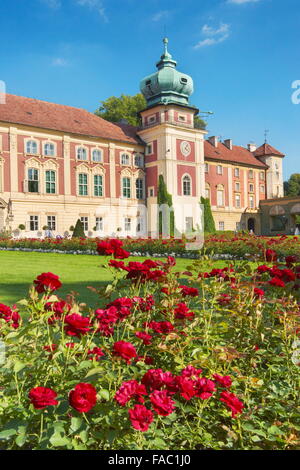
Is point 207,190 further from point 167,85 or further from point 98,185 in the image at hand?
point 98,185

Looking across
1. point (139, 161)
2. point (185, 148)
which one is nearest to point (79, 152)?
point (139, 161)

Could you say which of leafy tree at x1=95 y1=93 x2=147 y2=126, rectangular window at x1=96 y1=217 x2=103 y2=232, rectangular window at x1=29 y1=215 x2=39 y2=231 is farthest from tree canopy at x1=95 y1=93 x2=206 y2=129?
rectangular window at x1=29 y1=215 x2=39 y2=231

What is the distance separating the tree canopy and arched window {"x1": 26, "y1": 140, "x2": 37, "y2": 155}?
48.1 ft

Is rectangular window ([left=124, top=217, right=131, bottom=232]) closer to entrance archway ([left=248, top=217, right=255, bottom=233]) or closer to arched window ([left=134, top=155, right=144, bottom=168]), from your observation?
arched window ([left=134, top=155, right=144, bottom=168])

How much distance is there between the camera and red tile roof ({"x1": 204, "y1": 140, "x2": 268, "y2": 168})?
134 ft

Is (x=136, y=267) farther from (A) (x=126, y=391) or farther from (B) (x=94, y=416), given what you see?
(A) (x=126, y=391)

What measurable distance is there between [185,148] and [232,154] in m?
9.90

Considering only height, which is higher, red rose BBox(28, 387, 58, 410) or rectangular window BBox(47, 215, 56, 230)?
rectangular window BBox(47, 215, 56, 230)

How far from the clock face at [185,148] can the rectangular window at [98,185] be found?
7451 millimetres

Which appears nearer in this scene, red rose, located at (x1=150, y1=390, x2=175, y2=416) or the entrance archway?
red rose, located at (x1=150, y1=390, x2=175, y2=416)

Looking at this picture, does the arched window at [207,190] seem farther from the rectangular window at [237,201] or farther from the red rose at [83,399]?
the red rose at [83,399]

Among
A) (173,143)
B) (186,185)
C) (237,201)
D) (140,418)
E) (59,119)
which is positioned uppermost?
(59,119)

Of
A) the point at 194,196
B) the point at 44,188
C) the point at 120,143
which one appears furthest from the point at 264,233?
the point at 44,188

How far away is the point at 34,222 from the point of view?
1163 inches
